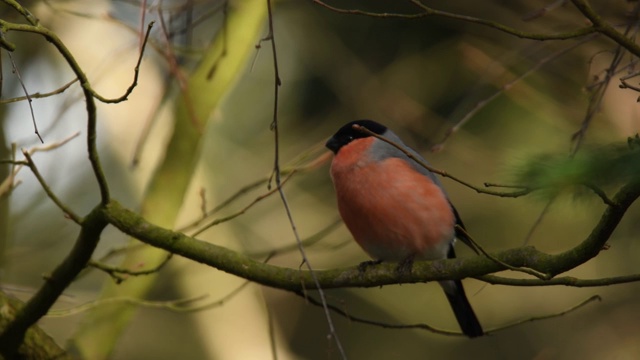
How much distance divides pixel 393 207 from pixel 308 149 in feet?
2.39

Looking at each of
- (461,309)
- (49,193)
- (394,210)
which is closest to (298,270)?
(49,193)

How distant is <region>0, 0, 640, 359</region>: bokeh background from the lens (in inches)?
182

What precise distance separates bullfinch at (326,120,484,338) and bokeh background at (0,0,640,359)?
211 mm

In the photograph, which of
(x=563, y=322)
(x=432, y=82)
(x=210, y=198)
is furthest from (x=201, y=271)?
(x=563, y=322)

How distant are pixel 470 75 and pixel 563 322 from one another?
2.58 m

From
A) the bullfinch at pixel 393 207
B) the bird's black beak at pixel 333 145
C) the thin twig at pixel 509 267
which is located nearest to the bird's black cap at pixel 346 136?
the bird's black beak at pixel 333 145

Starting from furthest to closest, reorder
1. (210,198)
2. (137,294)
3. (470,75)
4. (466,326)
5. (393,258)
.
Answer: (470,75) → (210,198) → (466,326) → (393,258) → (137,294)

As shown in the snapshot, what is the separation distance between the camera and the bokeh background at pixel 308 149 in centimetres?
462

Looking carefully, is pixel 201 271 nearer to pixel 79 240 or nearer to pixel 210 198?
pixel 210 198

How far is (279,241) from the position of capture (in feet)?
23.0

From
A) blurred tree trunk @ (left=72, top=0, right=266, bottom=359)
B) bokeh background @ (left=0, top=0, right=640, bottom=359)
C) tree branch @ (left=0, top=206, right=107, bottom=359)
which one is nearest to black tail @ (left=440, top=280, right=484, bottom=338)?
bokeh background @ (left=0, top=0, right=640, bottom=359)

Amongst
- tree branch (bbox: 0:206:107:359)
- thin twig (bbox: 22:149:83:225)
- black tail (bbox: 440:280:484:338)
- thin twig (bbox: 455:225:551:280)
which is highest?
thin twig (bbox: 22:149:83:225)

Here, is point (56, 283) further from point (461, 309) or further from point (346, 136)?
point (461, 309)

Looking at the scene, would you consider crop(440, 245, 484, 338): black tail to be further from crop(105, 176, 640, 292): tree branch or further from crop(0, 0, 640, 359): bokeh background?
crop(105, 176, 640, 292): tree branch
